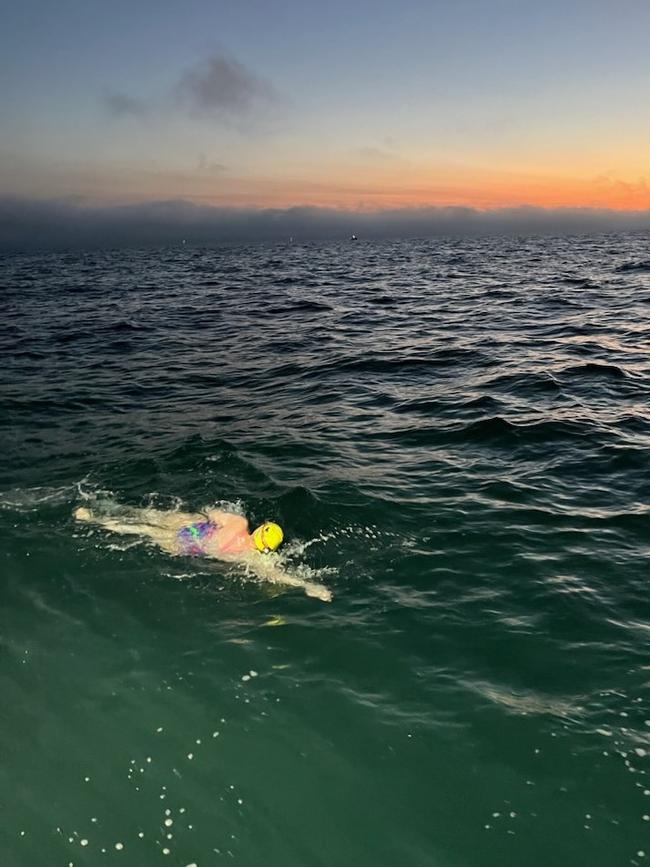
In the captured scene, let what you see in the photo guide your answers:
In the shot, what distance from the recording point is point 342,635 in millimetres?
7430

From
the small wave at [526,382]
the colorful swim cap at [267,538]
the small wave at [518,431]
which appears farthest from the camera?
the small wave at [526,382]

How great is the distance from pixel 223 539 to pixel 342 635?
2.83 metres

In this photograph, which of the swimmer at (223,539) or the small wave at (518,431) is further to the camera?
the small wave at (518,431)

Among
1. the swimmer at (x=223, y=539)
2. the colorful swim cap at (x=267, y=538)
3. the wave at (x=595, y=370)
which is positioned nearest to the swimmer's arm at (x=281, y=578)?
the swimmer at (x=223, y=539)

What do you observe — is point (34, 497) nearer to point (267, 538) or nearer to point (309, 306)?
point (267, 538)

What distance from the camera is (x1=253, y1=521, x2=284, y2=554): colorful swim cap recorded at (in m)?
9.27

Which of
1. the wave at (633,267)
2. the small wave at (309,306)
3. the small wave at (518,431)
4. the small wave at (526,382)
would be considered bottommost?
the small wave at (518,431)

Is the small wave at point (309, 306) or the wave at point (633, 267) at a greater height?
the wave at point (633, 267)

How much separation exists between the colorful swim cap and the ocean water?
1.43 feet

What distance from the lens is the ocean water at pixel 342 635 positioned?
520cm

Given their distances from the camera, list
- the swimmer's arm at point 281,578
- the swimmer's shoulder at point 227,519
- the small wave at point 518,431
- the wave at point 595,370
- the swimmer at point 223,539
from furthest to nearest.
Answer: the wave at point 595,370
the small wave at point 518,431
the swimmer's shoulder at point 227,519
the swimmer at point 223,539
the swimmer's arm at point 281,578

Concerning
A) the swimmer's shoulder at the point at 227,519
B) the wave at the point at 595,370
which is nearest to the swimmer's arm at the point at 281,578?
the swimmer's shoulder at the point at 227,519

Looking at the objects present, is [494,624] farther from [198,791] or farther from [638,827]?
[198,791]

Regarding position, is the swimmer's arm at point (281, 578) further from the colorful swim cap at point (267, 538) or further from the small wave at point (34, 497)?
the small wave at point (34, 497)
